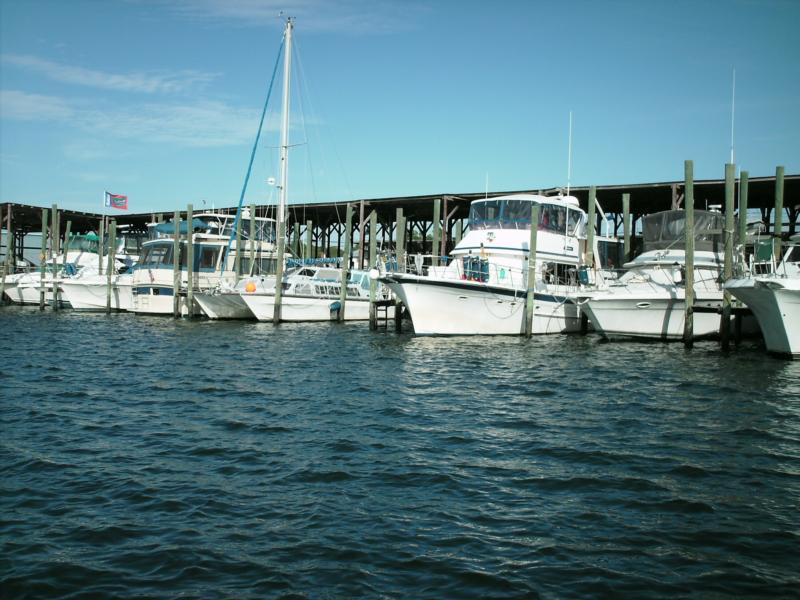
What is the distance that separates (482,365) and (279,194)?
60.2 feet

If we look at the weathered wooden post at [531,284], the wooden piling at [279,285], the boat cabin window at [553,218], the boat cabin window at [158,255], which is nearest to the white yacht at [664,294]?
the weathered wooden post at [531,284]

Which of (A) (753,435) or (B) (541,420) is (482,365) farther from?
(A) (753,435)

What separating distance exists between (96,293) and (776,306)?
31.4 meters

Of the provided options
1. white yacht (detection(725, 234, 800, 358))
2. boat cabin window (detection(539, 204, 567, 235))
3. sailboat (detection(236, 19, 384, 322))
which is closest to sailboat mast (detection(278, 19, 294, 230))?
sailboat (detection(236, 19, 384, 322))

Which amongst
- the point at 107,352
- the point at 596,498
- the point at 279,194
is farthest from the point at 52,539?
the point at 279,194

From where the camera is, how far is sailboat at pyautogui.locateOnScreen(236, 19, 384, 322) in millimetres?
30625

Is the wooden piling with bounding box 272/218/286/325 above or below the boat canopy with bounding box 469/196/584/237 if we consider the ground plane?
below

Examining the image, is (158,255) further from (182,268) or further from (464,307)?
(464,307)

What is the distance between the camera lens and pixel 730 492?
8430 mm

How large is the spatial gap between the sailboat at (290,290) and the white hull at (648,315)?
11.3 meters

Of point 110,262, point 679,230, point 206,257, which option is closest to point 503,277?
point 679,230

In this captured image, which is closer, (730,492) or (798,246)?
(730,492)

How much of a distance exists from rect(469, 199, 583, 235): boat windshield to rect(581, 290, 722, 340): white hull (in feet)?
14.2

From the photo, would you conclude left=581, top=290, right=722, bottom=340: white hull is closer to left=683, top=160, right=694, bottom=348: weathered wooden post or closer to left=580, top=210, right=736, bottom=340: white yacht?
left=580, top=210, right=736, bottom=340: white yacht
